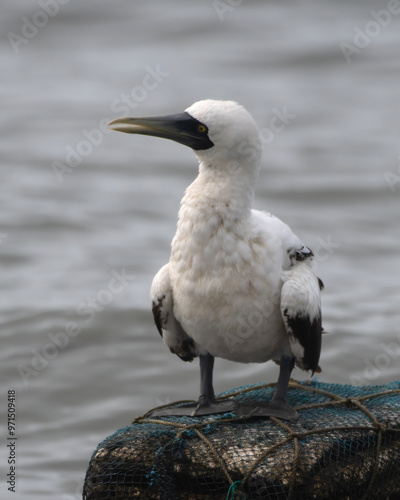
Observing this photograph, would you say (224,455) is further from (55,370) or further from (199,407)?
(55,370)

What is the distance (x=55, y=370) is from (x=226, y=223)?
22.5 ft

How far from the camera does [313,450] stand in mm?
7758

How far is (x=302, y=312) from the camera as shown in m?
8.03

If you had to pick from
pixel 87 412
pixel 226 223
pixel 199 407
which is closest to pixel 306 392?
pixel 199 407

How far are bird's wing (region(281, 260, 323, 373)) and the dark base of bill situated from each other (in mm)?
548

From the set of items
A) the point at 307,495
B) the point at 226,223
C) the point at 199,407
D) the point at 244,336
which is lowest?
the point at 307,495

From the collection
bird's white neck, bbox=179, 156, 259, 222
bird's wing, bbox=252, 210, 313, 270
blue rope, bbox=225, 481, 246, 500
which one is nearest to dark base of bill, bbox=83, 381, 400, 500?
blue rope, bbox=225, 481, 246, 500

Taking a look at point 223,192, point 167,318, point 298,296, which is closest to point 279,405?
point 298,296

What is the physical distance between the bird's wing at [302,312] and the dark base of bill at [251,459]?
0.55 metres

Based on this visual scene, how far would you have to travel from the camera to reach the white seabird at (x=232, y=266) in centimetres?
805

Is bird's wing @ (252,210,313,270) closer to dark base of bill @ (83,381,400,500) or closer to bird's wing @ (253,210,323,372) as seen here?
bird's wing @ (253,210,323,372)

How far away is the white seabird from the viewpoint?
8.05 m

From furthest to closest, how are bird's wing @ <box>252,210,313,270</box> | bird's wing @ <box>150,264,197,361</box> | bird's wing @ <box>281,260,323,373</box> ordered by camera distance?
bird's wing @ <box>150,264,197,361</box> → bird's wing @ <box>252,210,313,270</box> → bird's wing @ <box>281,260,323,373</box>

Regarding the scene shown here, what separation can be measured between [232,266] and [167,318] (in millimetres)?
922
